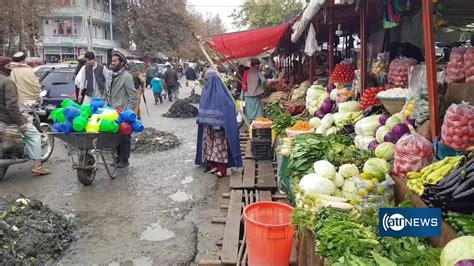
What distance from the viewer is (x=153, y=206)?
244 inches

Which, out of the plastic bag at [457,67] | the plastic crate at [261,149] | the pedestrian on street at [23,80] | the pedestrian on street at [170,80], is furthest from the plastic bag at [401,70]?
the pedestrian on street at [170,80]

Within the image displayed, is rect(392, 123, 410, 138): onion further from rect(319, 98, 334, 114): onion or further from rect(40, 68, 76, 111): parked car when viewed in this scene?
rect(40, 68, 76, 111): parked car

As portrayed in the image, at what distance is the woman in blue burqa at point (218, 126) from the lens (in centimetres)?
730

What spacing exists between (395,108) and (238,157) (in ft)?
10.7

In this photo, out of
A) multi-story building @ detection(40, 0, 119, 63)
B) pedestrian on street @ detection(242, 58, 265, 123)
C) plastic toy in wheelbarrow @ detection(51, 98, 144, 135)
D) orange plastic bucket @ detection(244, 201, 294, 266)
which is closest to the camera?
orange plastic bucket @ detection(244, 201, 294, 266)

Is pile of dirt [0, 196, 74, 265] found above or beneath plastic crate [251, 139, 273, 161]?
beneath

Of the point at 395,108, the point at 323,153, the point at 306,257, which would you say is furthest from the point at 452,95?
the point at 306,257

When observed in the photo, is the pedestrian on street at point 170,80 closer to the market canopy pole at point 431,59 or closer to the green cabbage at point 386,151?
the green cabbage at point 386,151

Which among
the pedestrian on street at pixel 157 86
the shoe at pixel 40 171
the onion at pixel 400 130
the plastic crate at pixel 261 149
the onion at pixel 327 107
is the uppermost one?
the pedestrian on street at pixel 157 86

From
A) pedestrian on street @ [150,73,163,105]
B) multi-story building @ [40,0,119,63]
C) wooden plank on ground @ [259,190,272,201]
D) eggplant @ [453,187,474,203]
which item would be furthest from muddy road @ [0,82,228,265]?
multi-story building @ [40,0,119,63]

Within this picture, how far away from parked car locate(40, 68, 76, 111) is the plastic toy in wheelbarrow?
559 cm

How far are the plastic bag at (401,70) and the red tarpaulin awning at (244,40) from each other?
16.4 feet

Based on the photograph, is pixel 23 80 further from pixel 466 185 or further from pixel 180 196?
pixel 466 185

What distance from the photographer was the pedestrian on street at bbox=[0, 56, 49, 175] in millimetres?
6781
